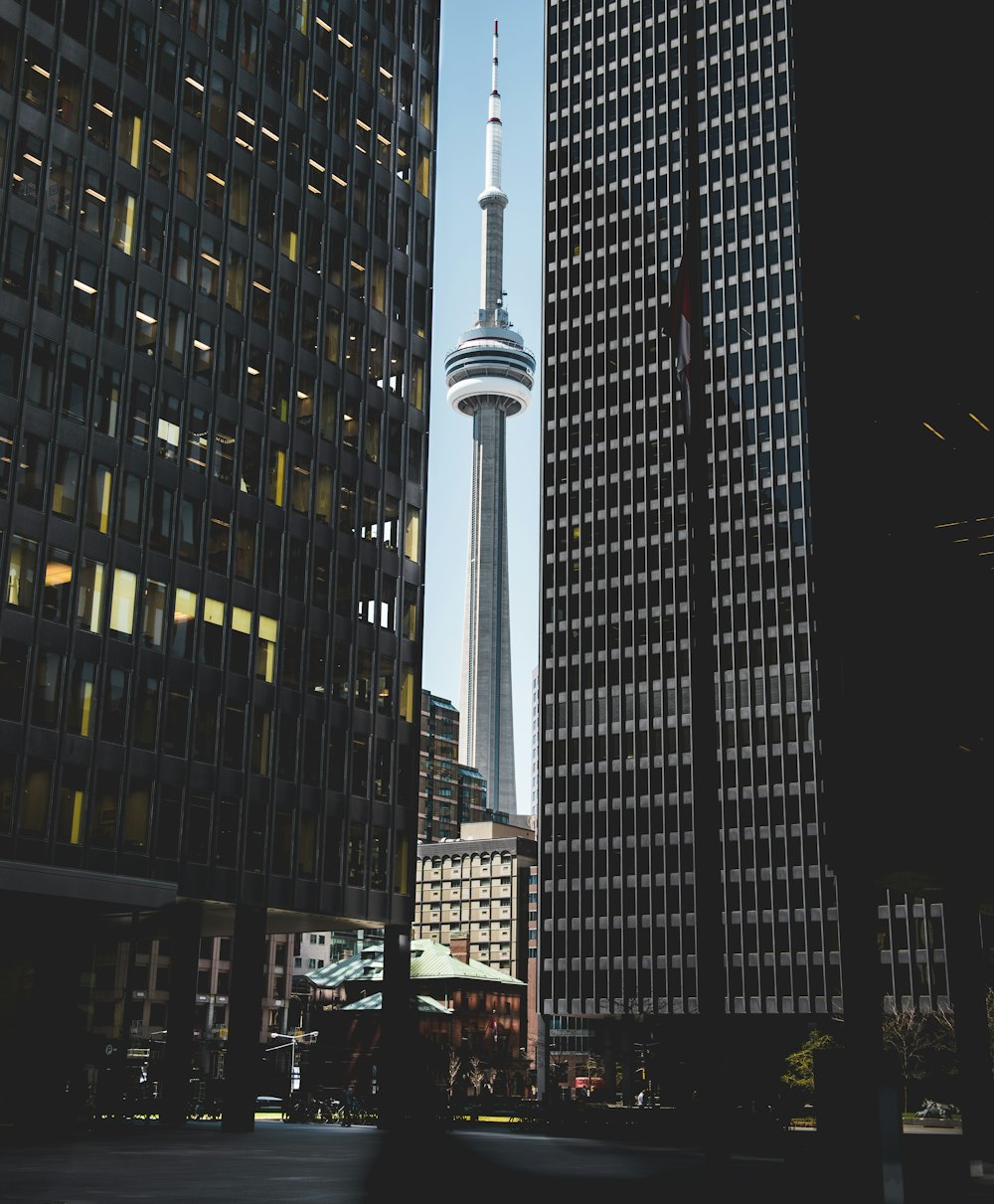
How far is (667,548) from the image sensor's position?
133 meters

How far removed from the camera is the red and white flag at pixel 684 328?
17.2 m

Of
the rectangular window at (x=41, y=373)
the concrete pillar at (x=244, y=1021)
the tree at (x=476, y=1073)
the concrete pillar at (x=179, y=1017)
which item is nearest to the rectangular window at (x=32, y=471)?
the rectangular window at (x=41, y=373)

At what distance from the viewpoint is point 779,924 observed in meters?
119

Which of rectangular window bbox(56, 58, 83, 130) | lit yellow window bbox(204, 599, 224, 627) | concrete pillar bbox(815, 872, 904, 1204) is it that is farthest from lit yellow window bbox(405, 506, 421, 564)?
concrete pillar bbox(815, 872, 904, 1204)

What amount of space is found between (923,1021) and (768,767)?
26.1m

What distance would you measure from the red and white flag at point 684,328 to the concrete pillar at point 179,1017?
40.8 meters

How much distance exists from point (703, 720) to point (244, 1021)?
4186 cm

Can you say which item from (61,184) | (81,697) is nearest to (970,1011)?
(81,697)

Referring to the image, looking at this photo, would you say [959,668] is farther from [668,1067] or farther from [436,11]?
[668,1067]

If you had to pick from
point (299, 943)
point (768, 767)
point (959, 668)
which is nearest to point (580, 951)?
point (768, 767)

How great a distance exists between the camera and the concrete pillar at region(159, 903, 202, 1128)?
52.1 metres

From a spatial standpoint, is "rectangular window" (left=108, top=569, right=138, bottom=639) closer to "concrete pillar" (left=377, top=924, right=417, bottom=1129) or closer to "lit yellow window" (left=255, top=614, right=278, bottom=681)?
"lit yellow window" (left=255, top=614, right=278, bottom=681)

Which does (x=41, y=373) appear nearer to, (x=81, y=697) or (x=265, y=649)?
(x=81, y=697)

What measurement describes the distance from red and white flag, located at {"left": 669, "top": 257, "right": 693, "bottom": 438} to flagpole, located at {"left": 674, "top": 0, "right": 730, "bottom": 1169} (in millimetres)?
37
